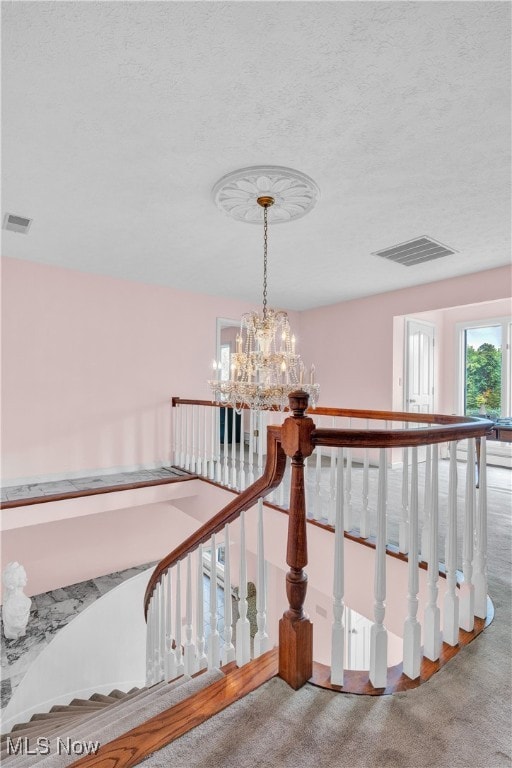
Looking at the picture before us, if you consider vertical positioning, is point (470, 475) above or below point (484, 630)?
above

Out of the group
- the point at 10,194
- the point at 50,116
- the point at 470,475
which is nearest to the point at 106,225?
the point at 10,194

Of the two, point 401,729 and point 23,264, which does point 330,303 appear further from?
point 401,729

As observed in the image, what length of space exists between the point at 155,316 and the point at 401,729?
489 centimetres

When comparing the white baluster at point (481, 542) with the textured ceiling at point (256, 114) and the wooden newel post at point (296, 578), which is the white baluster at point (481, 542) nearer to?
the wooden newel post at point (296, 578)

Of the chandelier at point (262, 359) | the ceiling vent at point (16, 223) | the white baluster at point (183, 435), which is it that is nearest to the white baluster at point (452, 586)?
the chandelier at point (262, 359)

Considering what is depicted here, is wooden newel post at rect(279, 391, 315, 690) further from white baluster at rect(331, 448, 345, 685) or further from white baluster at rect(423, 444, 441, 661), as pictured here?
white baluster at rect(423, 444, 441, 661)

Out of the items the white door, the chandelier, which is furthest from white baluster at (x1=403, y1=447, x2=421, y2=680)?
the white door

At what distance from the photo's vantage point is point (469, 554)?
1.72 m

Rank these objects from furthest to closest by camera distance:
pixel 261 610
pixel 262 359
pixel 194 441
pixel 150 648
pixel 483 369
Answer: pixel 483 369 < pixel 194 441 < pixel 262 359 < pixel 150 648 < pixel 261 610

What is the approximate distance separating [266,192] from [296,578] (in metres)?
2.31

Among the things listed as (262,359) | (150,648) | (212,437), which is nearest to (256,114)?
(262,359)

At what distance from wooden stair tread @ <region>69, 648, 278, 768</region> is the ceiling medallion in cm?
246

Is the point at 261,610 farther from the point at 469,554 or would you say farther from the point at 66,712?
the point at 66,712

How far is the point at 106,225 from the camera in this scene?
3287mm
